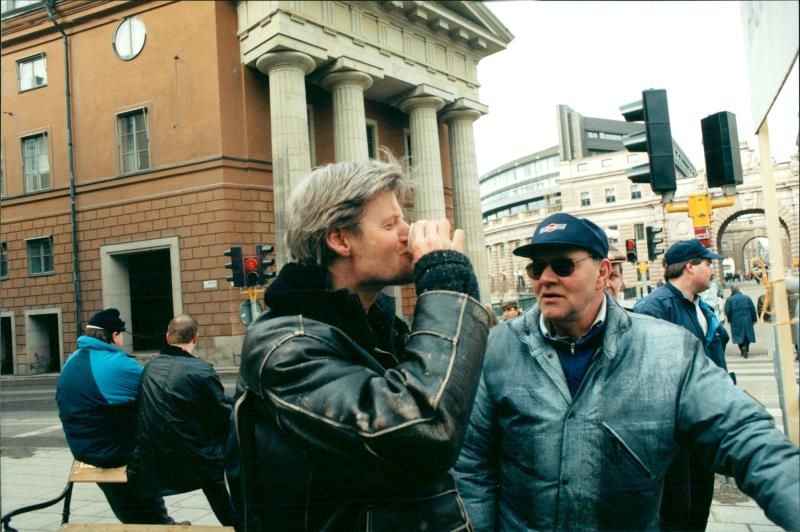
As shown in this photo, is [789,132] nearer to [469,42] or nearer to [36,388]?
[469,42]

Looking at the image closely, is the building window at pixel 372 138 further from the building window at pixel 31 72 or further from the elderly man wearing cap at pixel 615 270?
the elderly man wearing cap at pixel 615 270

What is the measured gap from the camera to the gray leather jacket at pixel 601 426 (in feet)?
4.70

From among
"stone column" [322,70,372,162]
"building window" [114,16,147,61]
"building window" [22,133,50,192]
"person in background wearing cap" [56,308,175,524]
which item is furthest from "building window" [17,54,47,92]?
"person in background wearing cap" [56,308,175,524]

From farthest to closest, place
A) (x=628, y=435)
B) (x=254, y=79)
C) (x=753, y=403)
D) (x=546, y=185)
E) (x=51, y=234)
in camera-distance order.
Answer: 1. (x=546, y=185)
2. (x=51, y=234)
3. (x=254, y=79)
4. (x=628, y=435)
5. (x=753, y=403)

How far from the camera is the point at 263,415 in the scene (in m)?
1.10

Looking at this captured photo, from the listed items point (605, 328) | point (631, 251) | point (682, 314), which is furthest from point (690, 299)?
point (631, 251)

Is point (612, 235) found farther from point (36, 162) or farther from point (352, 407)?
point (352, 407)

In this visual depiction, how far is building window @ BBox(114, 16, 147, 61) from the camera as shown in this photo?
7.05 feet

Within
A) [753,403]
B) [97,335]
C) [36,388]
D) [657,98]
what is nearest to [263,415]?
[753,403]

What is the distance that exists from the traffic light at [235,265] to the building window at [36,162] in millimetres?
846

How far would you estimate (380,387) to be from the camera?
962 millimetres

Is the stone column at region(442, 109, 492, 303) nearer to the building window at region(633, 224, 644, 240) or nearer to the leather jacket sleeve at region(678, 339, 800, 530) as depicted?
the leather jacket sleeve at region(678, 339, 800, 530)

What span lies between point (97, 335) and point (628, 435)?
9.05 feet

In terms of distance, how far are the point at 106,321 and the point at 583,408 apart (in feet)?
8.38
